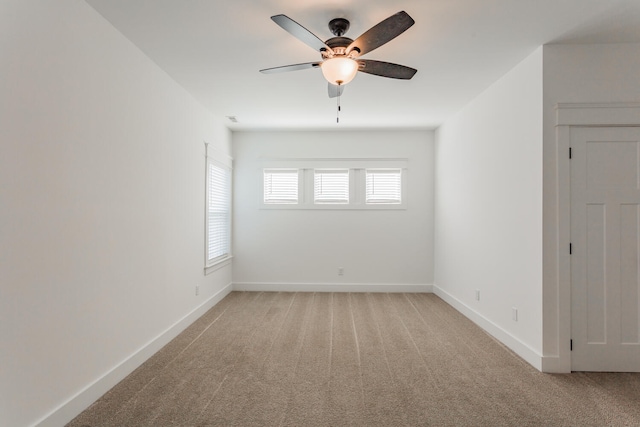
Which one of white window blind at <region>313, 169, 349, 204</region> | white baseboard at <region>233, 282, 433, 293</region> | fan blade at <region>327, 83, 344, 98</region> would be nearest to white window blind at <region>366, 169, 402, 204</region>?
white window blind at <region>313, 169, 349, 204</region>

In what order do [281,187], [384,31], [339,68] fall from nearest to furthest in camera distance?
[384,31]
[339,68]
[281,187]

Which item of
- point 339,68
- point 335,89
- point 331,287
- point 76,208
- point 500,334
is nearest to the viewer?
point 76,208

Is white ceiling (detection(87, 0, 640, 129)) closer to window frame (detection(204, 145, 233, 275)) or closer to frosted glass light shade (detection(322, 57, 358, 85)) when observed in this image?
frosted glass light shade (detection(322, 57, 358, 85))

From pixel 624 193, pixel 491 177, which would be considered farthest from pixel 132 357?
pixel 624 193

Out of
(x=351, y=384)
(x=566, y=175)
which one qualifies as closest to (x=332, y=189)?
(x=566, y=175)

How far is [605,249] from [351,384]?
239 cm

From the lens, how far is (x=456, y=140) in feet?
16.8

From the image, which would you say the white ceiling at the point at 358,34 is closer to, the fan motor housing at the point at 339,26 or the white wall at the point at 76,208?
the fan motor housing at the point at 339,26

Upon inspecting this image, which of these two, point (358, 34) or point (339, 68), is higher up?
point (358, 34)

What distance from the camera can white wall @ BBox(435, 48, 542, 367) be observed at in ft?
10.4

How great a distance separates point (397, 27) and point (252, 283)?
4.90 m

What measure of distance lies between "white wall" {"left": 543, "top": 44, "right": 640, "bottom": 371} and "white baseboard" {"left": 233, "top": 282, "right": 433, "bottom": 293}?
3.11 meters

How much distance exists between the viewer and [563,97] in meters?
3.05

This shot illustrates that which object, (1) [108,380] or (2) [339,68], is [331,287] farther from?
(2) [339,68]
